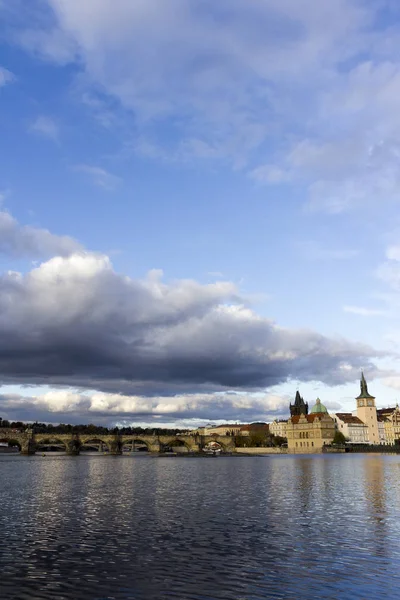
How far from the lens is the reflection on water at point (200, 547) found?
2100 cm

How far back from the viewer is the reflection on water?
2100cm

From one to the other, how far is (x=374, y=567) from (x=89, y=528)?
17385mm

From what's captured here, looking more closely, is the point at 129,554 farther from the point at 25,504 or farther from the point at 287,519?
the point at 25,504

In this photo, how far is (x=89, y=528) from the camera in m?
33.7

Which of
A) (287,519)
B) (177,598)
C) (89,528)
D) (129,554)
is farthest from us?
(287,519)

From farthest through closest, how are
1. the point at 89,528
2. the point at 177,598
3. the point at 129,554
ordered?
the point at 89,528 < the point at 129,554 < the point at 177,598

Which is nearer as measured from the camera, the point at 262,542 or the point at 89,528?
the point at 262,542

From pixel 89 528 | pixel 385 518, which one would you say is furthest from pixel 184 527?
pixel 385 518

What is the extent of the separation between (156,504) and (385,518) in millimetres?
18569

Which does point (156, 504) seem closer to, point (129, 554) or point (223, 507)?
point (223, 507)

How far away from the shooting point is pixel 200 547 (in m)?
28.1

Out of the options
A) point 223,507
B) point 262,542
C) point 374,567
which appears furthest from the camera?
point 223,507

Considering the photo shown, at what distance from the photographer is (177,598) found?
64.2ft

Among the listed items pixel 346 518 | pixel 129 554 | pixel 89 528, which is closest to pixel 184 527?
pixel 89 528
